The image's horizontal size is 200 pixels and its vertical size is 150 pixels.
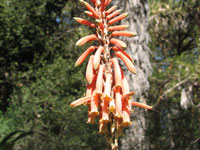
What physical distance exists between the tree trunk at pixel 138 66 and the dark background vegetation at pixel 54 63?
737 millimetres

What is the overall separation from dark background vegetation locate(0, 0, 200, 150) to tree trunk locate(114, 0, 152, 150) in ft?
2.42

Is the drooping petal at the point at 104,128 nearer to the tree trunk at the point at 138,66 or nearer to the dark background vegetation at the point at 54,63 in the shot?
the tree trunk at the point at 138,66

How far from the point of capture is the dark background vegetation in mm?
7635

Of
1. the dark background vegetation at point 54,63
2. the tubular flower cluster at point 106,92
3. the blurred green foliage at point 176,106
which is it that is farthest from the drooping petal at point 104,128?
the dark background vegetation at point 54,63

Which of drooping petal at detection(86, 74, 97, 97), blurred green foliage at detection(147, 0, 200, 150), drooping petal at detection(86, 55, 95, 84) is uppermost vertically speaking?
drooping petal at detection(86, 55, 95, 84)

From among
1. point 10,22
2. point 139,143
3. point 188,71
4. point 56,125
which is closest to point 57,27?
point 10,22

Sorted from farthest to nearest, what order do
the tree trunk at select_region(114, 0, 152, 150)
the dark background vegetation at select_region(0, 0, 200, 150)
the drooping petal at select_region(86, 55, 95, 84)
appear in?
the dark background vegetation at select_region(0, 0, 200, 150) → the tree trunk at select_region(114, 0, 152, 150) → the drooping petal at select_region(86, 55, 95, 84)

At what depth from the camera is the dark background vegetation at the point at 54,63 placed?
25.0 ft

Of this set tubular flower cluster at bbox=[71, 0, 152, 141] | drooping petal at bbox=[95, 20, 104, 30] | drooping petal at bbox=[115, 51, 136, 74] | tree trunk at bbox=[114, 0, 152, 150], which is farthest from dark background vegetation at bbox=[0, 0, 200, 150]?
drooping petal at bbox=[95, 20, 104, 30]

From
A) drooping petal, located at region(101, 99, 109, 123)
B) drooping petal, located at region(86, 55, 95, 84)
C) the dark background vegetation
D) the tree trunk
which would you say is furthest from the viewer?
the dark background vegetation

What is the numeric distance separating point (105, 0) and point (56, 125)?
7.70 meters

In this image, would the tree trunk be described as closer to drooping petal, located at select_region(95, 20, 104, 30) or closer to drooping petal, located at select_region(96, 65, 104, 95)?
drooping petal, located at select_region(96, 65, 104, 95)

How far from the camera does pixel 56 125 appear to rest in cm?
940

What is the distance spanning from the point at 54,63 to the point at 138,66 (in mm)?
6532
